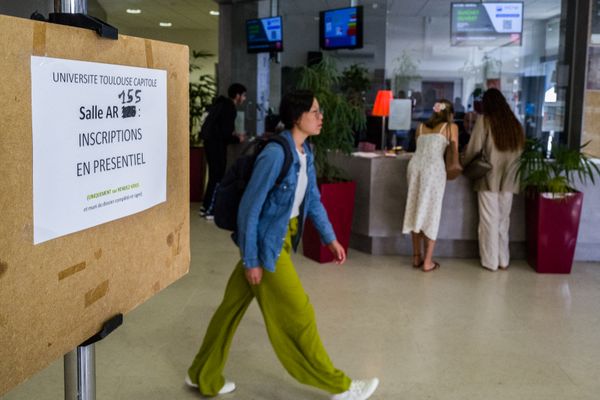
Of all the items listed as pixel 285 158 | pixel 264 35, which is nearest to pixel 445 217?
pixel 285 158

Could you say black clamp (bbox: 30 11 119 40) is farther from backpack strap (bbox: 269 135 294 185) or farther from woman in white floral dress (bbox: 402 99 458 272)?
woman in white floral dress (bbox: 402 99 458 272)

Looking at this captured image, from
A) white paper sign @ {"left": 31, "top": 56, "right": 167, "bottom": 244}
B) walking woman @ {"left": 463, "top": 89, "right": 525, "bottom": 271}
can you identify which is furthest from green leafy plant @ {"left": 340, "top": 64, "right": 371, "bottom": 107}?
white paper sign @ {"left": 31, "top": 56, "right": 167, "bottom": 244}

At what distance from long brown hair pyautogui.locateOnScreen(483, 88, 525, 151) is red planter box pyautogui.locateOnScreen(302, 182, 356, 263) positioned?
1343mm

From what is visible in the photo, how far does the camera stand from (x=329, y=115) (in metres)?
6.34

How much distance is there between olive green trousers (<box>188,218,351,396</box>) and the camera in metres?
3.10

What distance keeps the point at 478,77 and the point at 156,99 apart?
823cm

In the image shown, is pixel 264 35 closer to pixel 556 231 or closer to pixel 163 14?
pixel 163 14

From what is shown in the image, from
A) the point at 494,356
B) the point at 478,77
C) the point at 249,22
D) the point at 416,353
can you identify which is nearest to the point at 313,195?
the point at 416,353

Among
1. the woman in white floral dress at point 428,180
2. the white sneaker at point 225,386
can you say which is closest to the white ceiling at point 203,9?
the woman in white floral dress at point 428,180

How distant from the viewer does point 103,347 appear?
4008 mm

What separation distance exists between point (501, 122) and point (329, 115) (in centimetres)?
152

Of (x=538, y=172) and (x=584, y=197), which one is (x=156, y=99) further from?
(x=584, y=197)

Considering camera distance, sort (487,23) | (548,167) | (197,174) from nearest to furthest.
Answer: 1. (548,167)
2. (487,23)
3. (197,174)

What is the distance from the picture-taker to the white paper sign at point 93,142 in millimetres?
988
